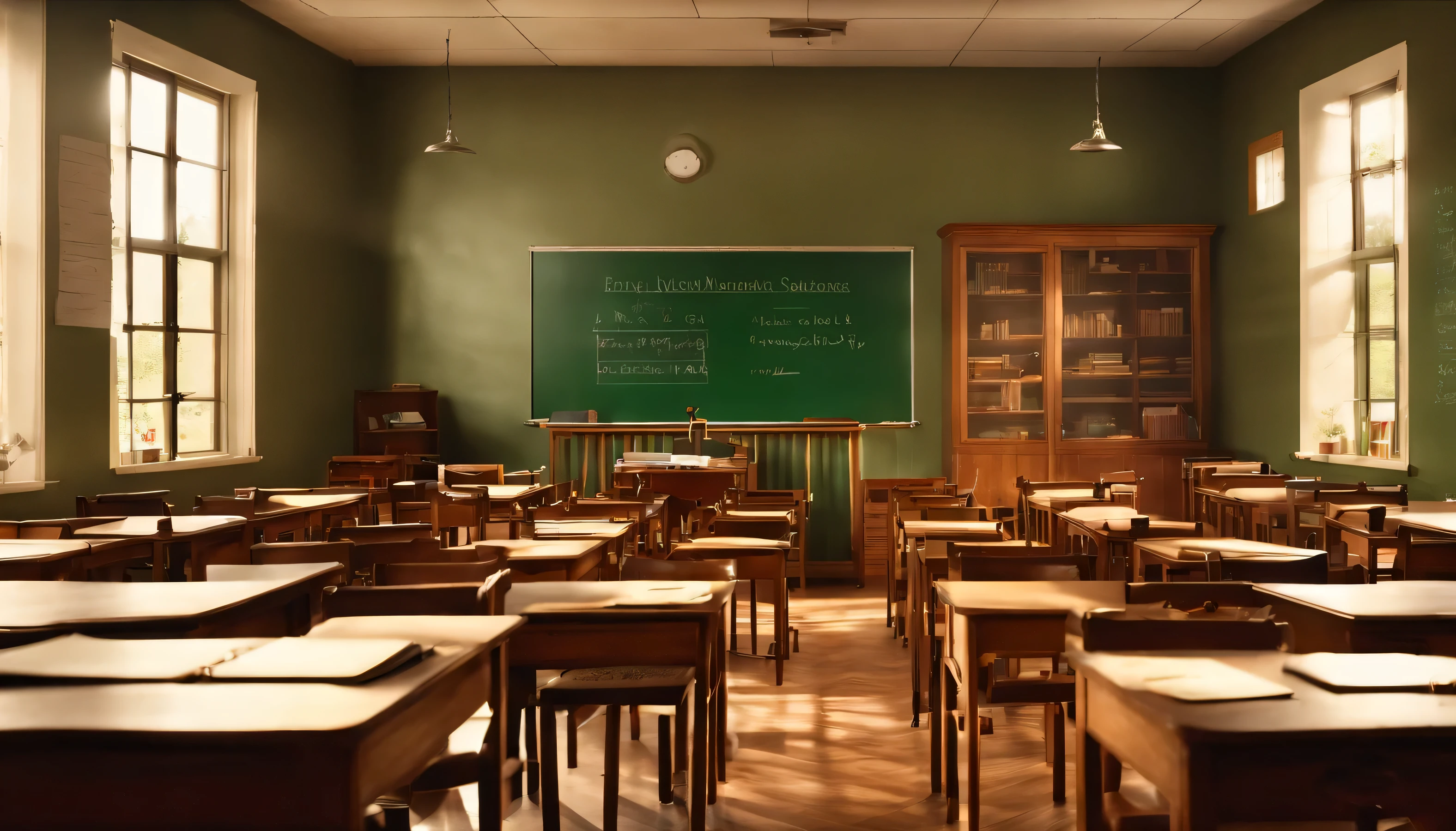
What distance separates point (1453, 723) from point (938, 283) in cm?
735

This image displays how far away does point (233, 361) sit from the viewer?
720cm

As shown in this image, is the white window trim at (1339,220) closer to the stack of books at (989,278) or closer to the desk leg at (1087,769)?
the stack of books at (989,278)

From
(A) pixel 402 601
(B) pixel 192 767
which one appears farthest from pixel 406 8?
(B) pixel 192 767

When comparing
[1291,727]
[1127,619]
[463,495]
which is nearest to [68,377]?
[463,495]

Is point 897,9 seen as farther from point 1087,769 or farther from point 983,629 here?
point 1087,769

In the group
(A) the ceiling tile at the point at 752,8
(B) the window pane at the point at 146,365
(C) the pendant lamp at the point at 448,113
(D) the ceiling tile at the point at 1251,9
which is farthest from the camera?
(C) the pendant lamp at the point at 448,113

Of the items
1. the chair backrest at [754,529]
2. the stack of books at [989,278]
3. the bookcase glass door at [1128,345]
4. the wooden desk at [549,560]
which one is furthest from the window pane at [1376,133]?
the wooden desk at [549,560]

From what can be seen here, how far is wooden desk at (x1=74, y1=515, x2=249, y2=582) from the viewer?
372 centimetres

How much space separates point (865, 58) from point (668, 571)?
646 centimetres

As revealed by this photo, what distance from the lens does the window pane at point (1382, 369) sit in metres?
6.62

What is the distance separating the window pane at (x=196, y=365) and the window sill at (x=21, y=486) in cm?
146

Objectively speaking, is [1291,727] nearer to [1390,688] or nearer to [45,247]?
[1390,688]

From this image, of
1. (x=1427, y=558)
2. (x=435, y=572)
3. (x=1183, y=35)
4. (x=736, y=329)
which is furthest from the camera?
(x=736, y=329)

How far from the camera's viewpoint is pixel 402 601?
2195 mm
